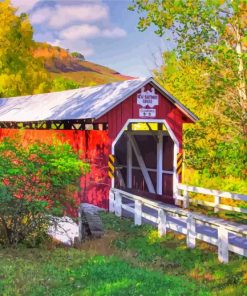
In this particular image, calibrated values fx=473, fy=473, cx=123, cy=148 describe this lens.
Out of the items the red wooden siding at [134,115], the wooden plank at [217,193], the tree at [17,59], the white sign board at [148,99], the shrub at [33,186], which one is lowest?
the wooden plank at [217,193]

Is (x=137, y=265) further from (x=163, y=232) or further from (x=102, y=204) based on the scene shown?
(x=102, y=204)

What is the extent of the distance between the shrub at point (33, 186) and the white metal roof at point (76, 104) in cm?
486

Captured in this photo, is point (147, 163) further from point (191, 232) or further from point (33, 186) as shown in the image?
point (33, 186)

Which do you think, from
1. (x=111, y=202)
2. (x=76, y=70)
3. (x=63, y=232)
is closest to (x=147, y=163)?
(x=111, y=202)

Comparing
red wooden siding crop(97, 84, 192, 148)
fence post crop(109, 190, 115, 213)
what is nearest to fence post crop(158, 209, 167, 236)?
fence post crop(109, 190, 115, 213)

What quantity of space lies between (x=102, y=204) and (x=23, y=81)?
2517 cm

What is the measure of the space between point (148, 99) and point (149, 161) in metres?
3.65

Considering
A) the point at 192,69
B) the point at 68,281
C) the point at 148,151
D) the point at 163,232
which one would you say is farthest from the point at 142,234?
the point at 192,69

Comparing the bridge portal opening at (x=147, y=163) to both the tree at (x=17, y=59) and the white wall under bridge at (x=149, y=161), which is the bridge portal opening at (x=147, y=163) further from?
the tree at (x=17, y=59)

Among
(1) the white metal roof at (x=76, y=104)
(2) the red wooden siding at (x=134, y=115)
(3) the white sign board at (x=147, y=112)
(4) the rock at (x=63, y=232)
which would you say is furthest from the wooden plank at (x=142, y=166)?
(4) the rock at (x=63, y=232)

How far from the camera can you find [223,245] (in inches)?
403

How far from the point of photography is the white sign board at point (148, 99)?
1767 centimetres

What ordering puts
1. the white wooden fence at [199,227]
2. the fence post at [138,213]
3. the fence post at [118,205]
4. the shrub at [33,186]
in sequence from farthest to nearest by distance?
1. the fence post at [118,205]
2. the fence post at [138,213]
3. the shrub at [33,186]
4. the white wooden fence at [199,227]

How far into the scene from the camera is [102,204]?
1712cm
